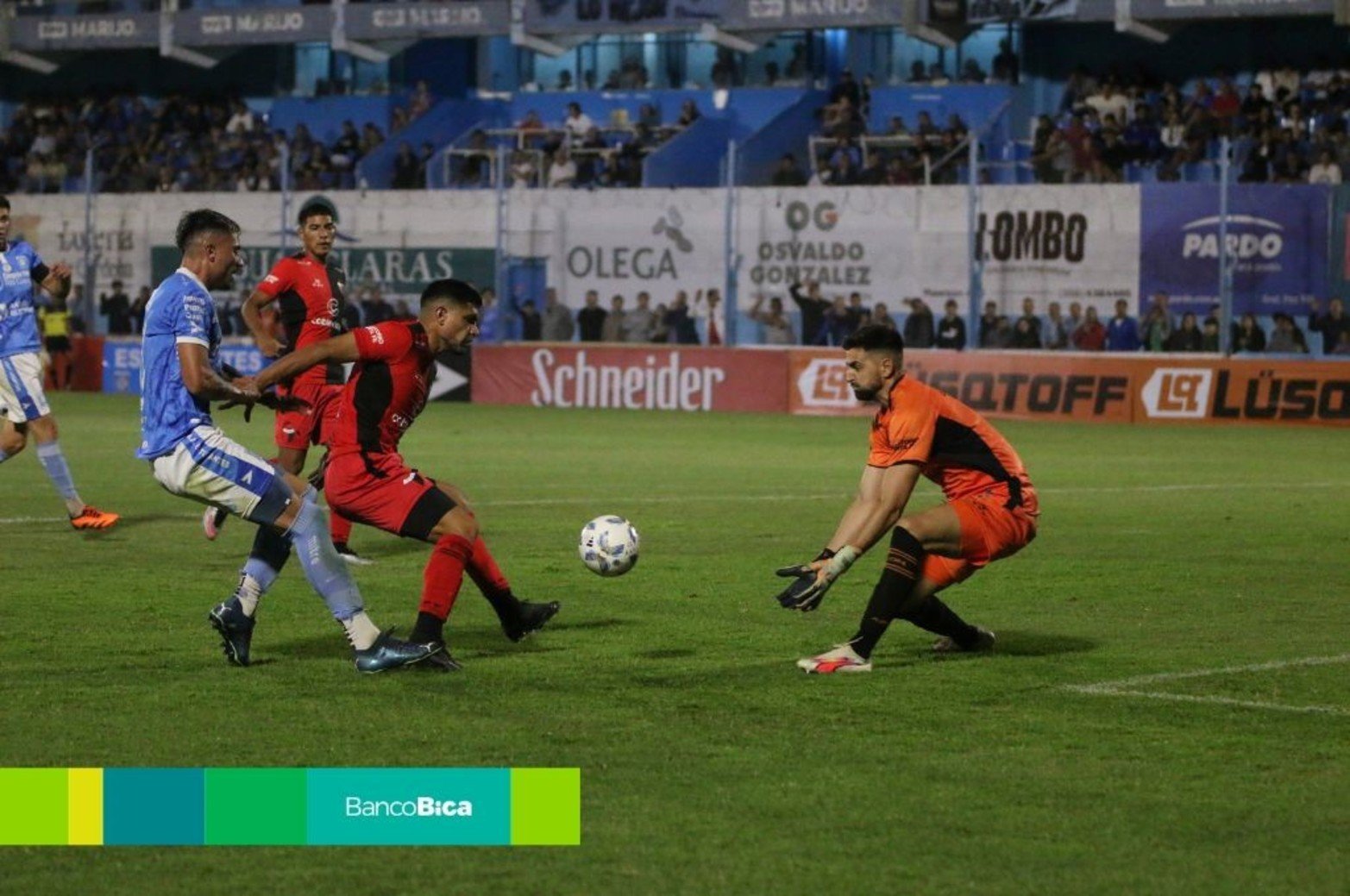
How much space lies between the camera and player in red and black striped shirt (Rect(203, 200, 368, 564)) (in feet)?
46.0

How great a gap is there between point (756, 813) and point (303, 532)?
3.35 meters

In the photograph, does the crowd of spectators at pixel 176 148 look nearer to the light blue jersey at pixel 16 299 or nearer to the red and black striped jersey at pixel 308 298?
the light blue jersey at pixel 16 299

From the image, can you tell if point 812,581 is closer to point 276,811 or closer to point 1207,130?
point 276,811

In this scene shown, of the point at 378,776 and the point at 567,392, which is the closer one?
the point at 378,776

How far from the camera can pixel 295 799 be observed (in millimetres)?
6250

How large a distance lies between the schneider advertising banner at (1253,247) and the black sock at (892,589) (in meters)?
23.1

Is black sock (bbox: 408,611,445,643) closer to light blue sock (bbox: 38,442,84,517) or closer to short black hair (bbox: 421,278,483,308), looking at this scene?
short black hair (bbox: 421,278,483,308)

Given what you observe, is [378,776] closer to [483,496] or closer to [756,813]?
[756,813]

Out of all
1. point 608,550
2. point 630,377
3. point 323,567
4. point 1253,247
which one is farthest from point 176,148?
point 323,567

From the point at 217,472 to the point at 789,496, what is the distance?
10010 mm

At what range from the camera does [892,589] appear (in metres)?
9.44

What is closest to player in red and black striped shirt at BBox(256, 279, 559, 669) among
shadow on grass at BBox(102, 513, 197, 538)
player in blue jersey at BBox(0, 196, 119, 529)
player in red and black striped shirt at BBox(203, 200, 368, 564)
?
player in red and black striped shirt at BBox(203, 200, 368, 564)

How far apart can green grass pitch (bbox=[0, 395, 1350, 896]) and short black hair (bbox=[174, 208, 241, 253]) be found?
185 centimetres

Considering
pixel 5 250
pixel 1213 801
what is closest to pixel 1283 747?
pixel 1213 801
